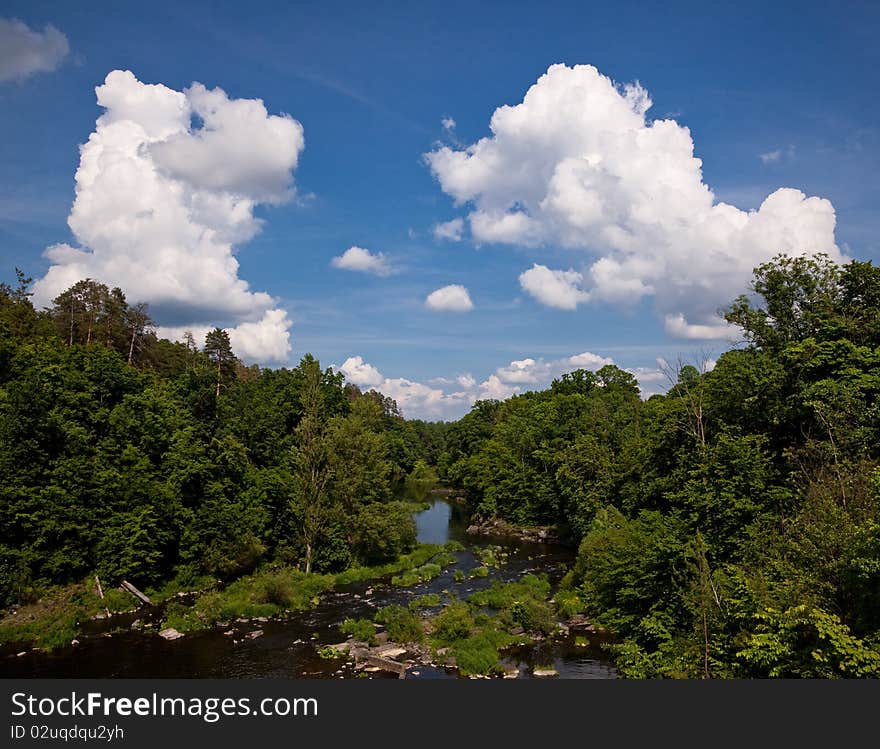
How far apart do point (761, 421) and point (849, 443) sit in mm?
5785

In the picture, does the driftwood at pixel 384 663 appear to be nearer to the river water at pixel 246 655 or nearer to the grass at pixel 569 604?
the river water at pixel 246 655

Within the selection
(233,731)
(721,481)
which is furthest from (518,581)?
(233,731)

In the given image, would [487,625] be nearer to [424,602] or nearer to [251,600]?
[424,602]

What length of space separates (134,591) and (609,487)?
41.5 meters

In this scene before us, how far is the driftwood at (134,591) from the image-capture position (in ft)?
125

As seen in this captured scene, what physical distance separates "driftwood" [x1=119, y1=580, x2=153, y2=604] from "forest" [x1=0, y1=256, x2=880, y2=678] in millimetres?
875

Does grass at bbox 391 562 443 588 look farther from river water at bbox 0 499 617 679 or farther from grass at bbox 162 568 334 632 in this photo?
grass at bbox 162 568 334 632

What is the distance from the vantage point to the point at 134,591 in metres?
38.1

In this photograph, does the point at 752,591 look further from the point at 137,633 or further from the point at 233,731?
the point at 137,633

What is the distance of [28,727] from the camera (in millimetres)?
13398

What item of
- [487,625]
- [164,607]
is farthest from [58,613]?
[487,625]

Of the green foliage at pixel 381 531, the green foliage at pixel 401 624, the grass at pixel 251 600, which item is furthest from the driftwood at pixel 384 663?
the green foliage at pixel 381 531

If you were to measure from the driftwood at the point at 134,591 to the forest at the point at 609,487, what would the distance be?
0.87 meters

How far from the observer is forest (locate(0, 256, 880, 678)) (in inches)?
765
